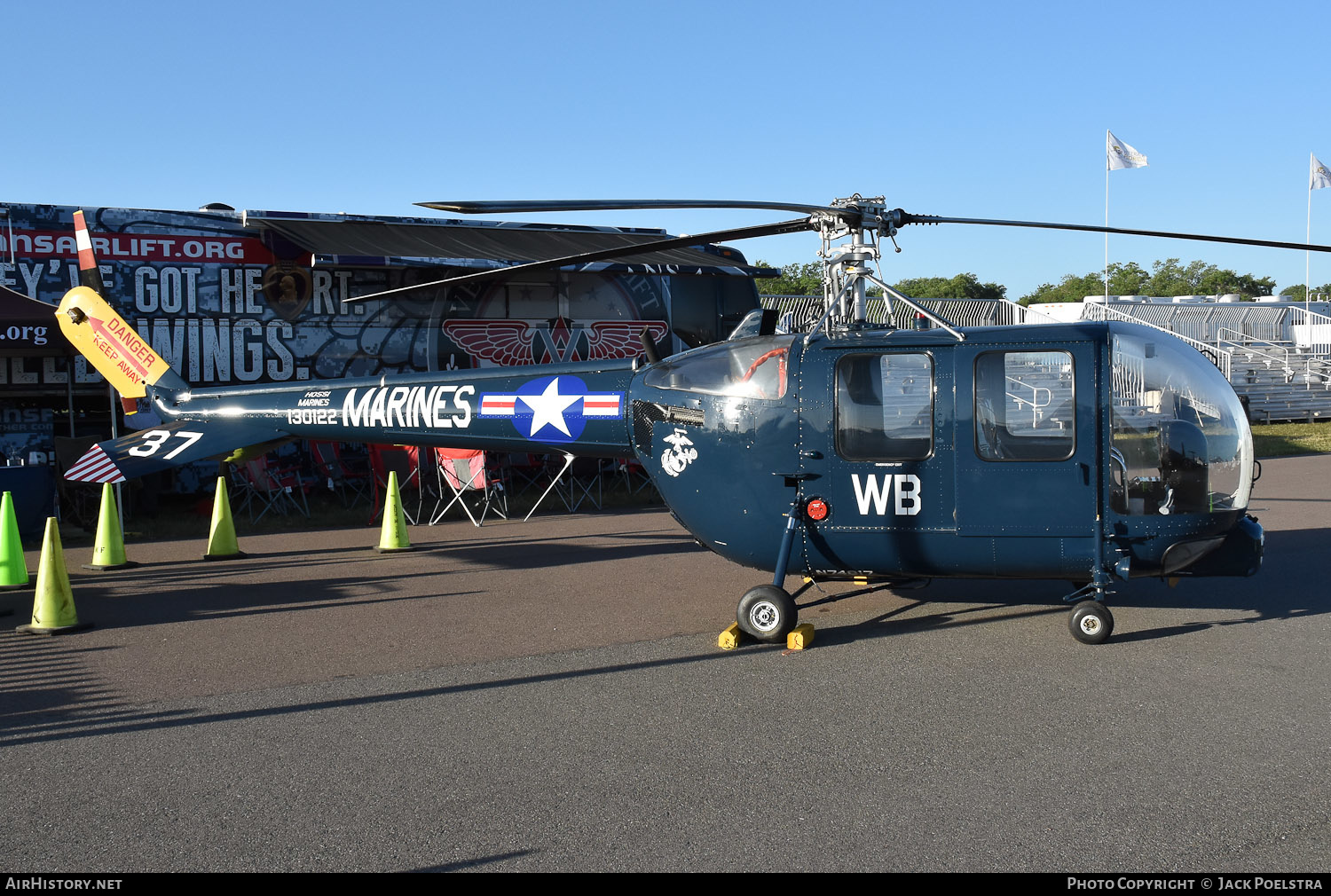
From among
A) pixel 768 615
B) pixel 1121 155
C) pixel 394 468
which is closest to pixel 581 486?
pixel 394 468

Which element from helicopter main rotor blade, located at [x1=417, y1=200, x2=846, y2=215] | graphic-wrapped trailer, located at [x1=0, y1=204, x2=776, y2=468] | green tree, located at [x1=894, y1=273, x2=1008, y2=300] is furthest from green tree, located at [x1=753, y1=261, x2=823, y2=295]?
helicopter main rotor blade, located at [x1=417, y1=200, x2=846, y2=215]

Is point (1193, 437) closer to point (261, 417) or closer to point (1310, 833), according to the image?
point (1310, 833)

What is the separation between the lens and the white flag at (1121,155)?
3878 cm

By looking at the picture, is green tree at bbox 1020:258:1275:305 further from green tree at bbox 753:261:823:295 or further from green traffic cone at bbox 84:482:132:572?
green traffic cone at bbox 84:482:132:572

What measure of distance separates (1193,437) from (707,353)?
3.55 metres

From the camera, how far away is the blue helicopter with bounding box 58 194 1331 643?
730 cm

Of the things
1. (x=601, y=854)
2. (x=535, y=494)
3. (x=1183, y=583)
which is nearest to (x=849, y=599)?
(x=1183, y=583)

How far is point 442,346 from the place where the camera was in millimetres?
17812

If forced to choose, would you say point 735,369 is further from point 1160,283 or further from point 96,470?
point 1160,283

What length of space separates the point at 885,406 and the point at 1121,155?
3638 centimetres

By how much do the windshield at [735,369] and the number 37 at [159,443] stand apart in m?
5.10

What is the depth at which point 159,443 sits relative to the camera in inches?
414

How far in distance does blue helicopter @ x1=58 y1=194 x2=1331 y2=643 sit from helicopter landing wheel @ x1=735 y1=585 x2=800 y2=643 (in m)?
0.01

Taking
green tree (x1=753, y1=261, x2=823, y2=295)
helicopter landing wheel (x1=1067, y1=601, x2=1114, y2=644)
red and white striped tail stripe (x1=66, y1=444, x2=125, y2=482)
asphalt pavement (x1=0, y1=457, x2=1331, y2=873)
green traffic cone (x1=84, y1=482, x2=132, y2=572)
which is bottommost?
asphalt pavement (x1=0, y1=457, x2=1331, y2=873)
